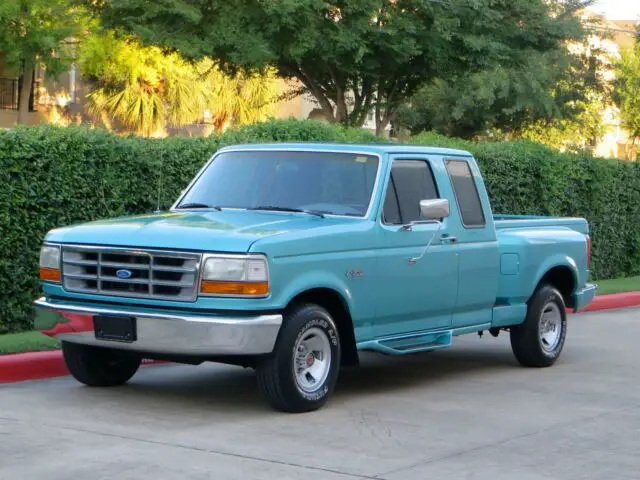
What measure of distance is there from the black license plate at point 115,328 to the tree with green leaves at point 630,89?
45752mm

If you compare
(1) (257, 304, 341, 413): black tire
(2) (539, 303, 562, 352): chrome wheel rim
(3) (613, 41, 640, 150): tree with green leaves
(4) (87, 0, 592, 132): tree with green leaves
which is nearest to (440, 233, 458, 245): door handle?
(1) (257, 304, 341, 413): black tire

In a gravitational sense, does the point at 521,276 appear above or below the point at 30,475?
above

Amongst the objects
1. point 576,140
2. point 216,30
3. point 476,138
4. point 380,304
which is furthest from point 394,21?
point 576,140

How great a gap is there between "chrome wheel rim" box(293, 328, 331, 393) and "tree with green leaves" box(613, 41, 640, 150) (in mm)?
45055

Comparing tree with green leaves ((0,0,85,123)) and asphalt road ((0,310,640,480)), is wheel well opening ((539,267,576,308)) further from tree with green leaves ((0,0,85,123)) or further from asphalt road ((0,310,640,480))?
tree with green leaves ((0,0,85,123))

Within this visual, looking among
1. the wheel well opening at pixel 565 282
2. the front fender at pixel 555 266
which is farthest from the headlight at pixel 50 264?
the wheel well opening at pixel 565 282

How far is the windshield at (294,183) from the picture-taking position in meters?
10.2

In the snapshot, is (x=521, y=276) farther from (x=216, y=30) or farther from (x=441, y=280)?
(x=216, y=30)

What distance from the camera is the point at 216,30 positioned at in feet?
91.2

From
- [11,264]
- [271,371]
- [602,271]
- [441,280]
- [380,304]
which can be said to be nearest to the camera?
[271,371]

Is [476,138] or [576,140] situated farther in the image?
[576,140]

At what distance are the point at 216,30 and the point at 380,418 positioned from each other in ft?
64.2

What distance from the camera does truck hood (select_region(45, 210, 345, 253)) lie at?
→ 8945mm

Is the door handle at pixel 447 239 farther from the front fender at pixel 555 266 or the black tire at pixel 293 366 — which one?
the black tire at pixel 293 366
